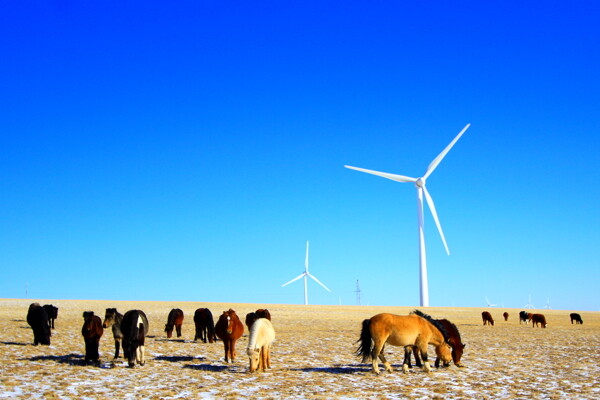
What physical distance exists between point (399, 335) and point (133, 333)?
669cm

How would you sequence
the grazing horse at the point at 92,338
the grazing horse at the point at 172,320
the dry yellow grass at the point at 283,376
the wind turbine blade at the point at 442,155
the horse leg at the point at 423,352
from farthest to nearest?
the wind turbine blade at the point at 442,155, the grazing horse at the point at 172,320, the grazing horse at the point at 92,338, the horse leg at the point at 423,352, the dry yellow grass at the point at 283,376

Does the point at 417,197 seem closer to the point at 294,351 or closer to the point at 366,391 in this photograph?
the point at 294,351

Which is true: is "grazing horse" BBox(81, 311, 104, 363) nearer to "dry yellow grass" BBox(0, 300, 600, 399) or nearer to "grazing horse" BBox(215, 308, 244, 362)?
"dry yellow grass" BBox(0, 300, 600, 399)

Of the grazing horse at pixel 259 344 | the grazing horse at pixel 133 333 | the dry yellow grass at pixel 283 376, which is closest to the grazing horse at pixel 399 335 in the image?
the dry yellow grass at pixel 283 376

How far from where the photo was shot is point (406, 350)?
47.3 feet

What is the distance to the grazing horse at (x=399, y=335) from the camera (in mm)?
13562

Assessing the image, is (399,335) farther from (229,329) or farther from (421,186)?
(421,186)

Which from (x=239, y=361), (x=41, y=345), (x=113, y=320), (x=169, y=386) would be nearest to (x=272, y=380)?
(x=169, y=386)

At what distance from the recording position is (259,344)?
1375cm

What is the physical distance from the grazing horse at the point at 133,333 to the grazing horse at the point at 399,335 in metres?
5.61

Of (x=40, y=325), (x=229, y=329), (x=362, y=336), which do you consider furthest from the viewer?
(x=40, y=325)

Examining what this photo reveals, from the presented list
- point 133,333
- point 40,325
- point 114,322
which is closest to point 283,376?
point 133,333

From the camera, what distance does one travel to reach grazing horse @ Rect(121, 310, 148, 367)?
14.2 m

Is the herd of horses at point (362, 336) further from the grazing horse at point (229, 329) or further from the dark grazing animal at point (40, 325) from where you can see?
the dark grazing animal at point (40, 325)
